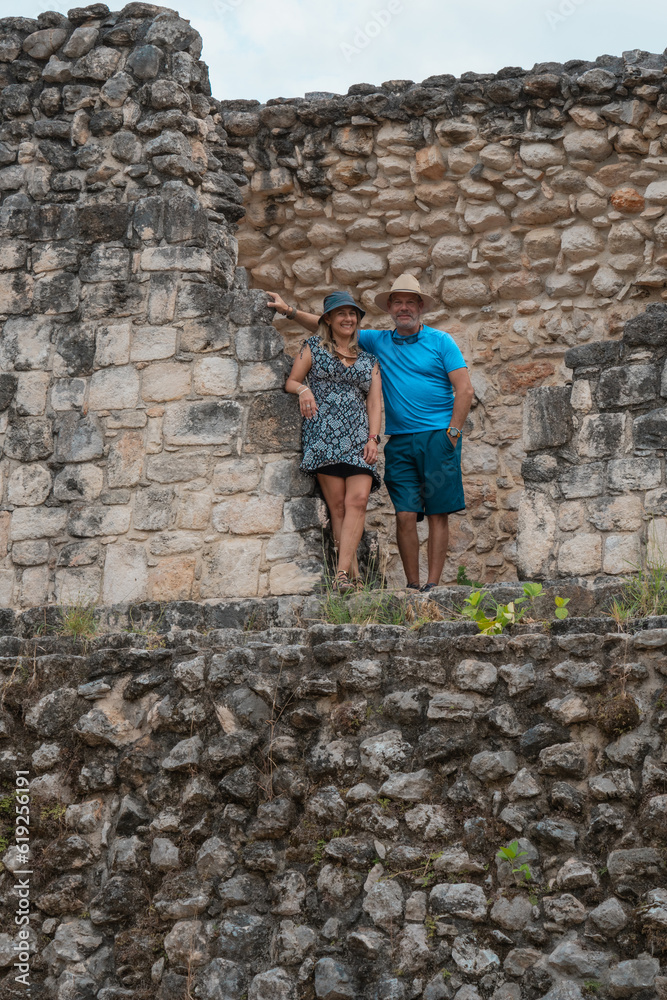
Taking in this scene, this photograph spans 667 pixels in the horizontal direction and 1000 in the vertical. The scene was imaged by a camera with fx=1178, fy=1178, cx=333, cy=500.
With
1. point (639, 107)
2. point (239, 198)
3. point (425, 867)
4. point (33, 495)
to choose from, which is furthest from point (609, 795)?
point (639, 107)

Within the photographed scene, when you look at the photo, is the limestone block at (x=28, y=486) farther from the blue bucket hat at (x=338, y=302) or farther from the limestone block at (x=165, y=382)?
the blue bucket hat at (x=338, y=302)

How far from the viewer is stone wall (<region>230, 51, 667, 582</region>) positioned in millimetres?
6926

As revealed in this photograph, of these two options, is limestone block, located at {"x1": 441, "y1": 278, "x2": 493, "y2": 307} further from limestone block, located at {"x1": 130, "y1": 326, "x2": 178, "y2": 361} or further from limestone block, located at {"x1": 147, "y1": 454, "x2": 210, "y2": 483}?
limestone block, located at {"x1": 147, "y1": 454, "x2": 210, "y2": 483}

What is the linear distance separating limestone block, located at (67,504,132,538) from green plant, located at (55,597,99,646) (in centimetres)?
57

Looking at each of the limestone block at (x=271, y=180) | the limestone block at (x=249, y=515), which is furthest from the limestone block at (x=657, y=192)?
the limestone block at (x=249, y=515)

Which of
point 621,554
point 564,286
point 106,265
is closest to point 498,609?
point 621,554

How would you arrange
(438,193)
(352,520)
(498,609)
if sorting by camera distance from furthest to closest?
(438,193)
(352,520)
(498,609)

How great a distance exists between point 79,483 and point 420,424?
67.8 inches

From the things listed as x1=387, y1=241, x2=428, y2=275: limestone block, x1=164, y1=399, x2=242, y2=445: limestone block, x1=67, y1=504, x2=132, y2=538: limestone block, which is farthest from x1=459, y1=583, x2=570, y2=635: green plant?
x1=387, y1=241, x2=428, y2=275: limestone block

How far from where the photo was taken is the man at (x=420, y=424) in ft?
18.9

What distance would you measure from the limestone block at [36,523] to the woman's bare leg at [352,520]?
1.46 metres

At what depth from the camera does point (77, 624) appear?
4965mm

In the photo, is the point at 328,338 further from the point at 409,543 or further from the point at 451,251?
the point at 451,251

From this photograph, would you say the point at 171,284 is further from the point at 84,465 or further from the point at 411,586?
the point at 411,586
